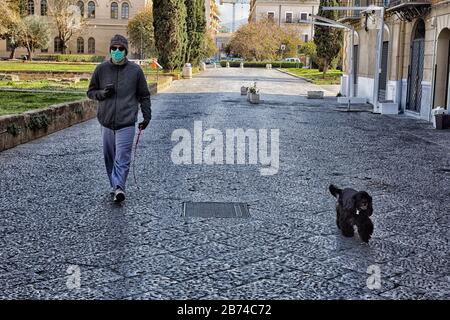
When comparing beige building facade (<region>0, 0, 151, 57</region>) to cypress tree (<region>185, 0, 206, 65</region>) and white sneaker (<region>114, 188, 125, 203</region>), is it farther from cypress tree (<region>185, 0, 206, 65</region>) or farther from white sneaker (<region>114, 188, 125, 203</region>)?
white sneaker (<region>114, 188, 125, 203</region>)

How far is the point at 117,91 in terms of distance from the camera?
7.37m

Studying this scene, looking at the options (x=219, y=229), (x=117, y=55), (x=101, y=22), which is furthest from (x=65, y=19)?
(x=219, y=229)

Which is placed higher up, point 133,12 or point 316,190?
point 133,12

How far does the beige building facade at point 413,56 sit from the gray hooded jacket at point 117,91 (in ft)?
41.4

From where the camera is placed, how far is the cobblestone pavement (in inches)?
187

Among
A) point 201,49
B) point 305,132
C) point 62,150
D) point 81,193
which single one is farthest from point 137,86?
point 201,49

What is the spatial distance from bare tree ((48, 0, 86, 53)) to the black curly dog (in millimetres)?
65306

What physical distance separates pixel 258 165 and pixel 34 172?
3290 millimetres

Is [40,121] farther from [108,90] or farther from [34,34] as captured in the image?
[34,34]

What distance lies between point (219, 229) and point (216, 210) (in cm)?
86

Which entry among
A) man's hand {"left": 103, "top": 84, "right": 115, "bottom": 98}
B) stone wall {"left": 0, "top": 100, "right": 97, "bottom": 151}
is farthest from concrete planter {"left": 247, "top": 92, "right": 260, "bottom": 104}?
man's hand {"left": 103, "top": 84, "right": 115, "bottom": 98}

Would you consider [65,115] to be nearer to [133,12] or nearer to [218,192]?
[218,192]

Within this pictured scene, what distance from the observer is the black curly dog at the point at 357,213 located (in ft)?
18.8

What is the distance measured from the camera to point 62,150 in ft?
38.2
